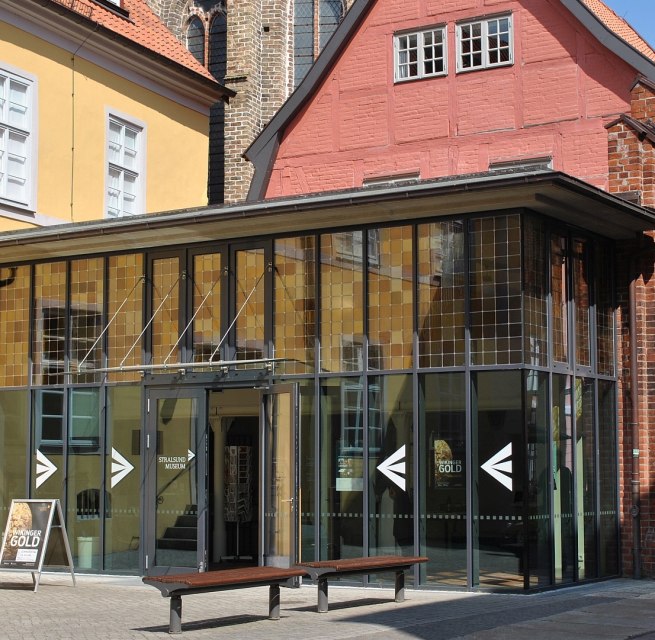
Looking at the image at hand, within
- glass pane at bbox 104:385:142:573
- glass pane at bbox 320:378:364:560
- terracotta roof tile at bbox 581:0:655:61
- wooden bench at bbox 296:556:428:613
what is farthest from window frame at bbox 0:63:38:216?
wooden bench at bbox 296:556:428:613

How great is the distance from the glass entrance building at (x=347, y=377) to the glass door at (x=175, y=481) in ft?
0.11

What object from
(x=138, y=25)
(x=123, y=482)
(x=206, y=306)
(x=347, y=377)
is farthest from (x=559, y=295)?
(x=138, y=25)

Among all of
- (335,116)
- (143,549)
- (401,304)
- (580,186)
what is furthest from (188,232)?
(335,116)

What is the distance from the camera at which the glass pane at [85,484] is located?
59.6 feet

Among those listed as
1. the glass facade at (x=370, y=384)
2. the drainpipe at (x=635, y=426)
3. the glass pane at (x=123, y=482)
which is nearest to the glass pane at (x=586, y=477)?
the glass facade at (x=370, y=384)

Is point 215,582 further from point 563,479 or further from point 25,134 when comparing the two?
point 25,134

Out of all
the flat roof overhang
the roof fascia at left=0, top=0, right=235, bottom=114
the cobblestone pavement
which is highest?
the roof fascia at left=0, top=0, right=235, bottom=114

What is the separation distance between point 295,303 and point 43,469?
179 inches

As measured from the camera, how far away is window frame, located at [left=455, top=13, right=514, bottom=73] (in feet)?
74.6

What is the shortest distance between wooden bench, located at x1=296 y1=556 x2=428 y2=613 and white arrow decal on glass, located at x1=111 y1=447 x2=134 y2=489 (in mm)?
4499

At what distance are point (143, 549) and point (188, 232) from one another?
166 inches

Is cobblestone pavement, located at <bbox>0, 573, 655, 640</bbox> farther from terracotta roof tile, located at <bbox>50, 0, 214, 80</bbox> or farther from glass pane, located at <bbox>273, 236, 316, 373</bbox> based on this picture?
terracotta roof tile, located at <bbox>50, 0, 214, 80</bbox>

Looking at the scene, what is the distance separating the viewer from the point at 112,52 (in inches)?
1005

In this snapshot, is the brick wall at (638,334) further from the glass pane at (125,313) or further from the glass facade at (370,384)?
the glass pane at (125,313)
